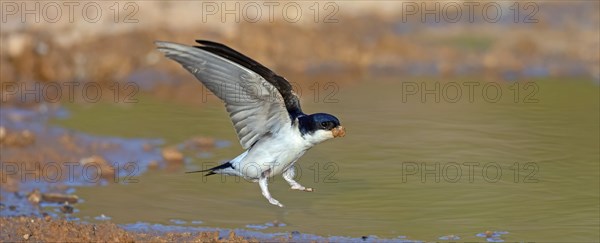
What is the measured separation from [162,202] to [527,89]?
18.9ft

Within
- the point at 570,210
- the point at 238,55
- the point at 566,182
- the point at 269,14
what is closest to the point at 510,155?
the point at 566,182

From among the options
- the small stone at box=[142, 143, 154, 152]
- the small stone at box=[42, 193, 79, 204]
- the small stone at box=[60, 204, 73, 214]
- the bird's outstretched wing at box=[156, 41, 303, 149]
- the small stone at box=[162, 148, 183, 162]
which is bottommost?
the small stone at box=[60, 204, 73, 214]

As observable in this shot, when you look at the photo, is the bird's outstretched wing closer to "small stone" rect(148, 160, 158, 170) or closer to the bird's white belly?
the bird's white belly

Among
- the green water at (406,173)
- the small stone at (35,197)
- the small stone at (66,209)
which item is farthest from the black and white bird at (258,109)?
the small stone at (35,197)

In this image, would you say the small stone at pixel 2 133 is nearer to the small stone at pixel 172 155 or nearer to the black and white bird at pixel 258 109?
the small stone at pixel 172 155

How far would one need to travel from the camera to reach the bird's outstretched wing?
6.62 m

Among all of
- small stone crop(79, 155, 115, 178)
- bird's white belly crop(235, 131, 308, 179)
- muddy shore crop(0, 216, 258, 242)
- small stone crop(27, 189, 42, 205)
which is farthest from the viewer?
small stone crop(79, 155, 115, 178)

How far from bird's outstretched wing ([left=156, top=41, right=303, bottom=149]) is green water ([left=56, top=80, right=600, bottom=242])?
89 centimetres

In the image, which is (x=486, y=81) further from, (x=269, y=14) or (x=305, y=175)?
(x=305, y=175)

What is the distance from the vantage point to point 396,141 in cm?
1034

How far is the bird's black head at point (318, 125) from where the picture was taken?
6.80 metres

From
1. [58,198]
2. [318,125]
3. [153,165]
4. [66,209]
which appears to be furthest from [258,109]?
[153,165]

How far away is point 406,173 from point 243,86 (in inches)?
108

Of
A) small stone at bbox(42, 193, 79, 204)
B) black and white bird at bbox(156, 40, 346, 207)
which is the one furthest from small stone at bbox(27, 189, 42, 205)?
black and white bird at bbox(156, 40, 346, 207)
